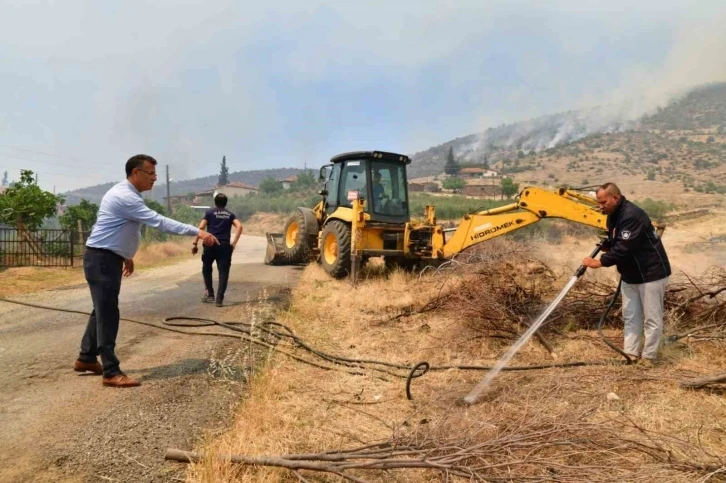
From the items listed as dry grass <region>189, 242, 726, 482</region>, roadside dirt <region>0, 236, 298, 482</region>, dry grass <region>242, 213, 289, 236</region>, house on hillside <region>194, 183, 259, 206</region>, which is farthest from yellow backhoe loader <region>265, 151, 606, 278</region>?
house on hillside <region>194, 183, 259, 206</region>

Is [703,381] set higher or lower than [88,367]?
lower

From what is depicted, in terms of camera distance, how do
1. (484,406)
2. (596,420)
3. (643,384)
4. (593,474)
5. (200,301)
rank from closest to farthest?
(593,474), (596,420), (484,406), (643,384), (200,301)

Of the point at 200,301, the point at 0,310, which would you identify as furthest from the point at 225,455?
the point at 0,310

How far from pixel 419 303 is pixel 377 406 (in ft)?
12.0

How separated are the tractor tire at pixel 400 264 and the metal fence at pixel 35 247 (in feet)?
32.1

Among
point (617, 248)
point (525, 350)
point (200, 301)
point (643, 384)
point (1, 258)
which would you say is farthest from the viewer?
point (1, 258)

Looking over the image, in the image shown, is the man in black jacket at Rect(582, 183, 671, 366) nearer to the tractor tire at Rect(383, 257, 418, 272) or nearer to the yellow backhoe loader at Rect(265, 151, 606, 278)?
the yellow backhoe loader at Rect(265, 151, 606, 278)

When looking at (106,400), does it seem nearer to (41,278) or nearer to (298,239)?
(298,239)

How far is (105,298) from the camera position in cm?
409

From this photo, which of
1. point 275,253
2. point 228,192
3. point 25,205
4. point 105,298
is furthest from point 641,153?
point 105,298

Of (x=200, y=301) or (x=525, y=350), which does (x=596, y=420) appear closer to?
(x=525, y=350)

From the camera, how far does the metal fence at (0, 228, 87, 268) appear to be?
1469cm

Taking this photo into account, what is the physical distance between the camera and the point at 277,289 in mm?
9547

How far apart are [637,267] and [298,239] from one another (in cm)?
874
